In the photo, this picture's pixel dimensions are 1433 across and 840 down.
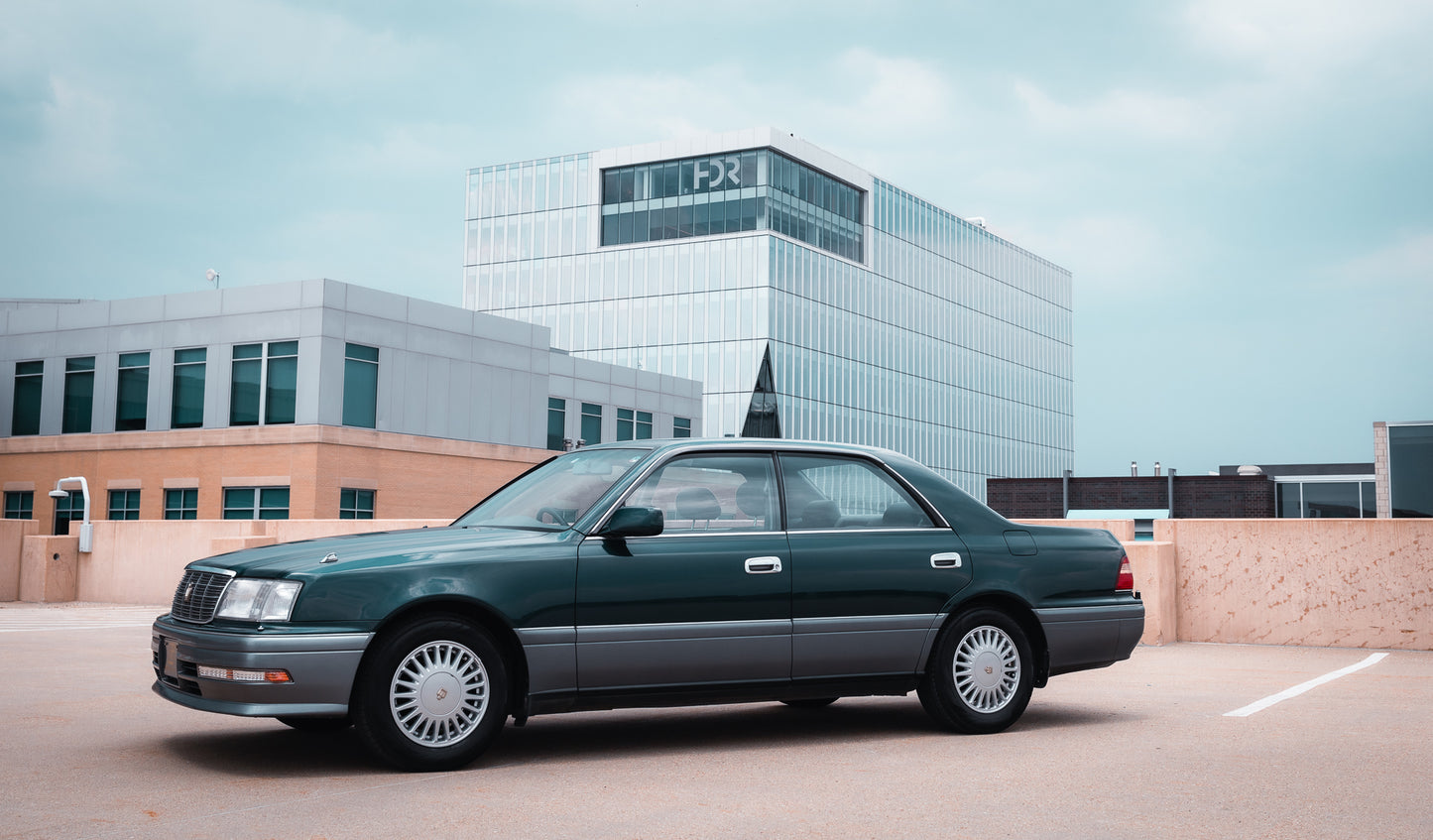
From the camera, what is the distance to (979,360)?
95.8 meters

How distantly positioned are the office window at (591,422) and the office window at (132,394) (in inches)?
687

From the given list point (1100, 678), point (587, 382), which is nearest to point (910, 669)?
point (1100, 678)

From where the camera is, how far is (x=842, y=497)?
739 cm

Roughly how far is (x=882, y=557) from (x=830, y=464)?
0.60m

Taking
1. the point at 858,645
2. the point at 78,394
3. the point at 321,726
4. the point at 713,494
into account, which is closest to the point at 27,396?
the point at 78,394

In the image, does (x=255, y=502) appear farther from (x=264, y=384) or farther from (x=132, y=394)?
(x=132, y=394)

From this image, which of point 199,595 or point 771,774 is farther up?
point 199,595

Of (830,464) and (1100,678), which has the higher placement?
(830,464)

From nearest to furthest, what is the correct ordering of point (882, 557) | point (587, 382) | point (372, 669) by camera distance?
point (372, 669), point (882, 557), point (587, 382)

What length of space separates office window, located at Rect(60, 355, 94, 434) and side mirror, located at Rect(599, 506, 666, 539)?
133 feet

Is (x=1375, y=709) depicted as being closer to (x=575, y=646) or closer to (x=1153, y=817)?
(x=1153, y=817)

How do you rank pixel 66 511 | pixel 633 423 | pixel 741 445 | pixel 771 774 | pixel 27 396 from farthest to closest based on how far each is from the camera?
pixel 633 423 < pixel 27 396 < pixel 66 511 < pixel 741 445 < pixel 771 774

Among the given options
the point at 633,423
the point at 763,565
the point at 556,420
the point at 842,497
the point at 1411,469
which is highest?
the point at 633,423

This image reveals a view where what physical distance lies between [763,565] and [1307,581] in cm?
813
